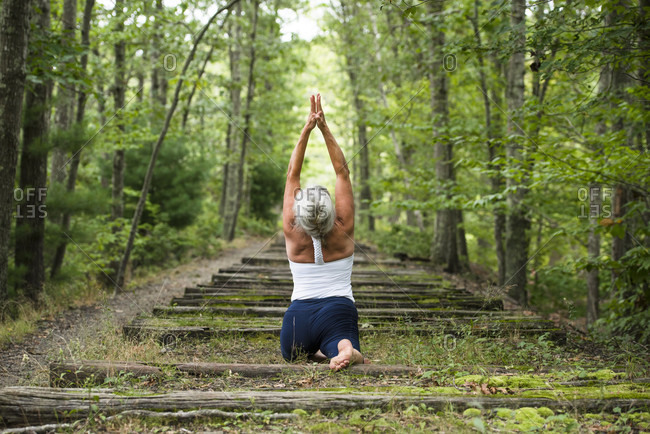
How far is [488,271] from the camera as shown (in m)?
19.8

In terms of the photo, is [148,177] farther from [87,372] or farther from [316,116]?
[87,372]

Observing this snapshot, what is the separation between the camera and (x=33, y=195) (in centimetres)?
902

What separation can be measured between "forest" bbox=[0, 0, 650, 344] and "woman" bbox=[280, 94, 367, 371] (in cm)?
246

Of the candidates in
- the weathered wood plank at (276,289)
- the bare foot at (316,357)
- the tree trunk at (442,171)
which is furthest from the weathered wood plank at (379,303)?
the tree trunk at (442,171)

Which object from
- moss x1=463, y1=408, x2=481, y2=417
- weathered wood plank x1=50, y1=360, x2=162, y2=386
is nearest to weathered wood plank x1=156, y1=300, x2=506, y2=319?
weathered wood plank x1=50, y1=360, x2=162, y2=386

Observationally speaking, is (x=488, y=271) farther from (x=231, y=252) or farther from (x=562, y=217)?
(x=231, y=252)

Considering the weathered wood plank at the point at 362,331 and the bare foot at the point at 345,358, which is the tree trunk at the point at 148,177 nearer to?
the weathered wood plank at the point at 362,331

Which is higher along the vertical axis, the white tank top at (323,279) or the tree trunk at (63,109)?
the tree trunk at (63,109)

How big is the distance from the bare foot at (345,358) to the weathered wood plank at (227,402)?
2.80 feet

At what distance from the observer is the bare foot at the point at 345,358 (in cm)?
438

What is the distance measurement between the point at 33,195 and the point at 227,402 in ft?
24.4

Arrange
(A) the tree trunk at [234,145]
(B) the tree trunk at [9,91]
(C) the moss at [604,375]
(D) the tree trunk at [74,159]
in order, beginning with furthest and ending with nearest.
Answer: (A) the tree trunk at [234,145] → (D) the tree trunk at [74,159] → (B) the tree trunk at [9,91] → (C) the moss at [604,375]

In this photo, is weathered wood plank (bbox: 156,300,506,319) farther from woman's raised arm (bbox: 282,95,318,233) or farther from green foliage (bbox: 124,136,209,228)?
green foliage (bbox: 124,136,209,228)

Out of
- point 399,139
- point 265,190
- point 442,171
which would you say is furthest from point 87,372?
point 265,190
